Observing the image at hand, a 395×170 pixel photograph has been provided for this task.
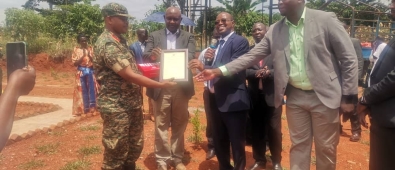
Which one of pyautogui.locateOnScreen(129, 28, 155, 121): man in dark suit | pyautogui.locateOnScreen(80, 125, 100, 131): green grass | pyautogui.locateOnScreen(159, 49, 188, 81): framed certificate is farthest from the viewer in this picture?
pyautogui.locateOnScreen(80, 125, 100, 131): green grass

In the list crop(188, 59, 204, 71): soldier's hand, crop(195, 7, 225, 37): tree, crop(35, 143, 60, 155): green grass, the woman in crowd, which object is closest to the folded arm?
crop(188, 59, 204, 71): soldier's hand

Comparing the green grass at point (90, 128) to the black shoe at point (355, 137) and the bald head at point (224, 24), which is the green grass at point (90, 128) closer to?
the bald head at point (224, 24)

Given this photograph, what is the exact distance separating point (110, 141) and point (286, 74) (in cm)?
167

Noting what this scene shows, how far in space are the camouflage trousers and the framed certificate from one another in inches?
18.6

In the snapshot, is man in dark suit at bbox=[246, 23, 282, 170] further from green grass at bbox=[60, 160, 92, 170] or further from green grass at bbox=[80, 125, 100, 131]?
green grass at bbox=[80, 125, 100, 131]

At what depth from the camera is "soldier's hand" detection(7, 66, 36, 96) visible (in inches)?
57.7

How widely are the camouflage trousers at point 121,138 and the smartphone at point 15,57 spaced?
1.76m

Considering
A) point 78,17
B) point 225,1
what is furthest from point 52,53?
point 225,1

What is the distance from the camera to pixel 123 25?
3.34 metres

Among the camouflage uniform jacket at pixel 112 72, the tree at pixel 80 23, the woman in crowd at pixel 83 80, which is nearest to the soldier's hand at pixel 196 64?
the camouflage uniform jacket at pixel 112 72

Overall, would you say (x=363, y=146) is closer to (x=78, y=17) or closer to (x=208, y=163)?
(x=208, y=163)

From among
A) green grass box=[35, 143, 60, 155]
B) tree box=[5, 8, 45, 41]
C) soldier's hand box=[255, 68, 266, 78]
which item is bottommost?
green grass box=[35, 143, 60, 155]

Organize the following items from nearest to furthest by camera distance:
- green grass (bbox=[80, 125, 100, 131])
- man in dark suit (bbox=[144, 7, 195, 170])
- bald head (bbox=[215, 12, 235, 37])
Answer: bald head (bbox=[215, 12, 235, 37]) → man in dark suit (bbox=[144, 7, 195, 170]) → green grass (bbox=[80, 125, 100, 131])

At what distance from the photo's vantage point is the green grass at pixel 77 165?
439 centimetres
